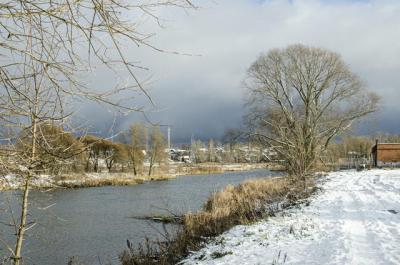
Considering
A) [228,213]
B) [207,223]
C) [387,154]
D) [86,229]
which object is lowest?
[86,229]

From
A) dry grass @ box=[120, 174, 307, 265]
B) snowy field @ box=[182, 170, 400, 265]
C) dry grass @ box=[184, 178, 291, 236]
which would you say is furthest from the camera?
dry grass @ box=[184, 178, 291, 236]

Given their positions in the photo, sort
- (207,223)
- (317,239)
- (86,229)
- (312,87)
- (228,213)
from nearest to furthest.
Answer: (317,239), (207,223), (228,213), (86,229), (312,87)

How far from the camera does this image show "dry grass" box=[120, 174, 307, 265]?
9.81 m

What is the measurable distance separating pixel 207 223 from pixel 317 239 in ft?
14.0

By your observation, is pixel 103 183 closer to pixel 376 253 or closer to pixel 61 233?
pixel 61 233

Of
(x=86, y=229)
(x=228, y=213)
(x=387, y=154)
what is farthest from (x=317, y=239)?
(x=387, y=154)

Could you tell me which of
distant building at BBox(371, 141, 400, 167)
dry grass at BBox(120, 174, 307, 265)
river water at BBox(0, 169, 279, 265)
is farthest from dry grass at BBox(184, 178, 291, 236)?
distant building at BBox(371, 141, 400, 167)

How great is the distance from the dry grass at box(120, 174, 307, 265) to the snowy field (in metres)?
0.71


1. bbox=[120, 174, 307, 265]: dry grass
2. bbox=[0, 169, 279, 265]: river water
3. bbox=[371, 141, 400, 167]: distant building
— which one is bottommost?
bbox=[0, 169, 279, 265]: river water

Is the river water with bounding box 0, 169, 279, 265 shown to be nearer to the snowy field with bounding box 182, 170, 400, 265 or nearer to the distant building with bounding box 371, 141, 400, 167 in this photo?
the snowy field with bounding box 182, 170, 400, 265

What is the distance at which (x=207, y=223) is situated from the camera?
484 inches

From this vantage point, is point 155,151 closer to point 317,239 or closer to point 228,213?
point 228,213

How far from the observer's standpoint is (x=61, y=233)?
52.5 ft

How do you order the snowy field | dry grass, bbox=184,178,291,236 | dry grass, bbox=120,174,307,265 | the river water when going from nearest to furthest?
the snowy field, dry grass, bbox=120,174,307,265, dry grass, bbox=184,178,291,236, the river water
